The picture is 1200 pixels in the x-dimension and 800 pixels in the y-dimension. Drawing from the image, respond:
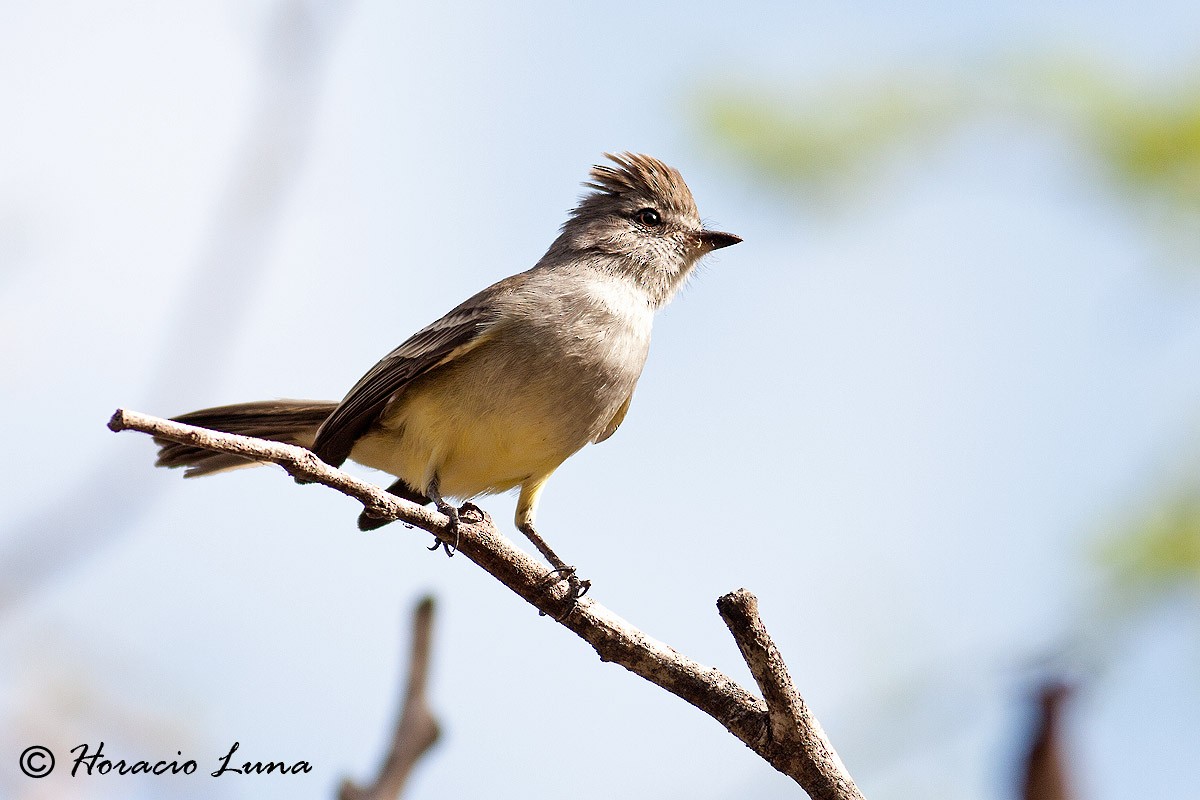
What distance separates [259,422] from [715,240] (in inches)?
101

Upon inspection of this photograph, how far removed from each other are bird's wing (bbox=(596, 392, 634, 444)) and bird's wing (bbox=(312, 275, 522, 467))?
0.81 m

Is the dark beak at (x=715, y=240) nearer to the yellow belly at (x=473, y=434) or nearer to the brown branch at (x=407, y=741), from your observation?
the yellow belly at (x=473, y=434)

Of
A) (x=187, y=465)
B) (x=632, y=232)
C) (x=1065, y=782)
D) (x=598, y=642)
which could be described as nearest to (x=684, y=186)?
(x=632, y=232)

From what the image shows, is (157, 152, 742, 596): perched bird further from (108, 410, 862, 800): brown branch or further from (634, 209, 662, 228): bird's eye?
(108, 410, 862, 800): brown branch

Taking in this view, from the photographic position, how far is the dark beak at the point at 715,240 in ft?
21.5

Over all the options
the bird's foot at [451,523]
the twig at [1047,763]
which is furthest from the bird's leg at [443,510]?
the twig at [1047,763]

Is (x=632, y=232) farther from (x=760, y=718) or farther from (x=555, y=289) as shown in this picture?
(x=760, y=718)

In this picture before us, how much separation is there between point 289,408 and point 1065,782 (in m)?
5.06

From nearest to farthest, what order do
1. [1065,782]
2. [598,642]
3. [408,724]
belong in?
[1065,782] < [408,724] < [598,642]

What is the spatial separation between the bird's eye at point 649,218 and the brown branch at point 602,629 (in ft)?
9.75

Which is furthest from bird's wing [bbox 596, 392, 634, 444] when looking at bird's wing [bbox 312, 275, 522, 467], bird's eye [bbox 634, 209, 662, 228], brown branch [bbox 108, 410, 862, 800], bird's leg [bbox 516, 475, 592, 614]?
brown branch [bbox 108, 410, 862, 800]

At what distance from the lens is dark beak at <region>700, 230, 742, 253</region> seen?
6539 millimetres

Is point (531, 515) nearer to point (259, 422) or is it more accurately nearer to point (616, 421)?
point (616, 421)

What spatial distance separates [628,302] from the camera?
5953 mm
